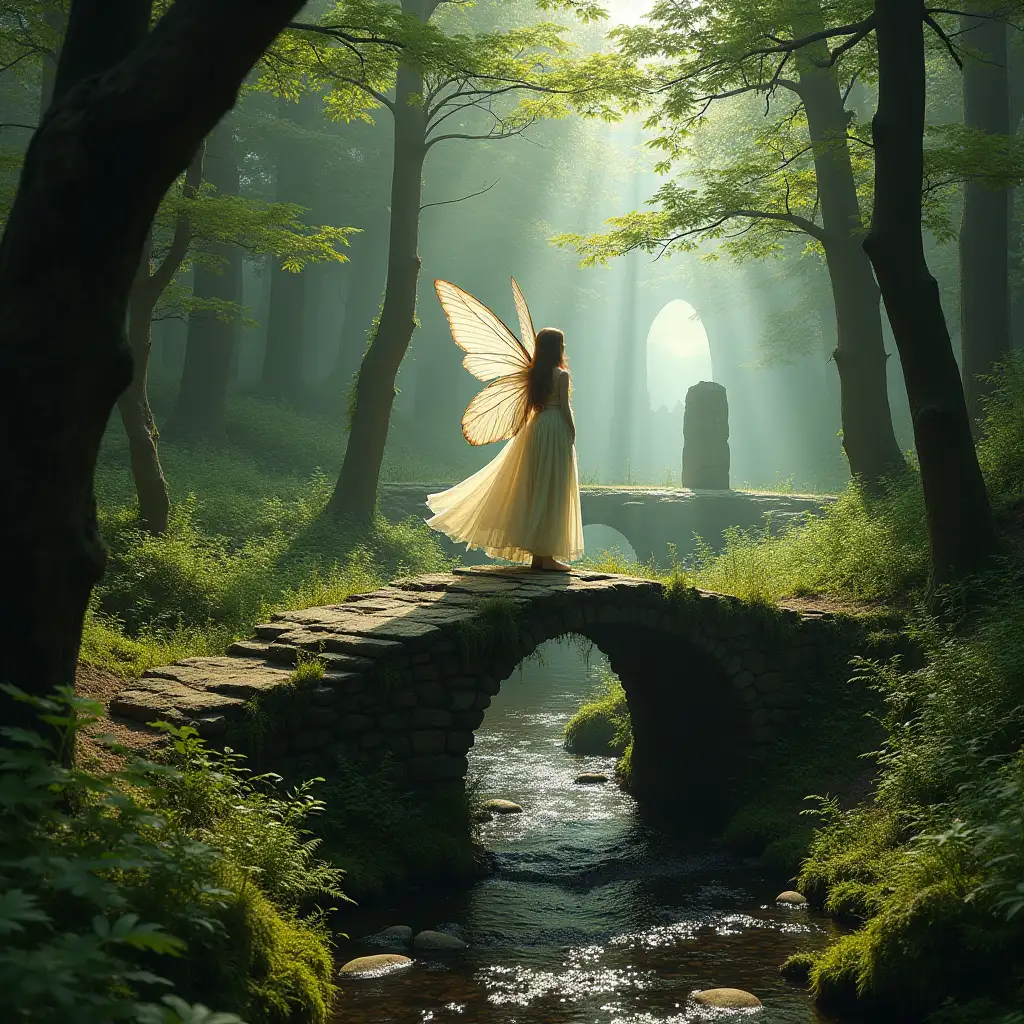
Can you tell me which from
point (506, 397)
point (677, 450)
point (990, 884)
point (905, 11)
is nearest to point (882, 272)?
point (905, 11)

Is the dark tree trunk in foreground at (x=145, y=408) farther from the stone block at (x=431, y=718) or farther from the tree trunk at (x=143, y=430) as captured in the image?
A: the stone block at (x=431, y=718)

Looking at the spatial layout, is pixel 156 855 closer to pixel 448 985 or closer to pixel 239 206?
pixel 448 985

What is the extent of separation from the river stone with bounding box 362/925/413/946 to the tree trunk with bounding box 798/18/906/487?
8961mm

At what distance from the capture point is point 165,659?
27.7 feet

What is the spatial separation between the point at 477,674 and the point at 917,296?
4.56 meters

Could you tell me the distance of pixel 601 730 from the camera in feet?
39.2

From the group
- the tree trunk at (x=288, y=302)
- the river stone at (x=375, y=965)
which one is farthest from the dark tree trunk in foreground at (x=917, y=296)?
the tree trunk at (x=288, y=302)

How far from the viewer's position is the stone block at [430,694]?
7594 mm

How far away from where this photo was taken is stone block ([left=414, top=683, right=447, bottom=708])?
759 centimetres

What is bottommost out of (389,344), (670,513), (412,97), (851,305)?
(670,513)

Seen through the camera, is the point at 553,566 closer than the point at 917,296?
No

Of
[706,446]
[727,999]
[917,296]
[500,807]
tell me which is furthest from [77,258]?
[706,446]

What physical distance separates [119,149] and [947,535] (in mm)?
7072

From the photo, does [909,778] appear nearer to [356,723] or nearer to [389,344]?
[356,723]
